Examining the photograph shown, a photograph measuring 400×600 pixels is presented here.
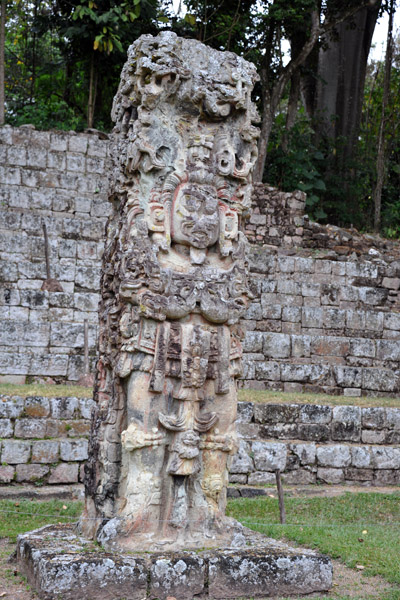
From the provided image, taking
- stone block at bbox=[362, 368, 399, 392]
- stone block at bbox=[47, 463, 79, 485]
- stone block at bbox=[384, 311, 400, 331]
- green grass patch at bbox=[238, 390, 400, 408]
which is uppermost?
stone block at bbox=[384, 311, 400, 331]

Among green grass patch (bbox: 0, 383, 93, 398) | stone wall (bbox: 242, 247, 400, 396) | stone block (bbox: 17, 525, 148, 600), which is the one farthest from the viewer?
stone wall (bbox: 242, 247, 400, 396)

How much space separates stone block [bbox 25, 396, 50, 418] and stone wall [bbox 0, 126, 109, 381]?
65.8 inches

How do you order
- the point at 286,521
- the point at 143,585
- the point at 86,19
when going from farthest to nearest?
the point at 86,19
the point at 286,521
the point at 143,585

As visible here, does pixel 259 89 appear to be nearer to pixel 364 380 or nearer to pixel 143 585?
pixel 364 380

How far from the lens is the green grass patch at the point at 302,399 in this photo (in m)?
9.73

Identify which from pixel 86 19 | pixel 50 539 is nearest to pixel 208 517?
pixel 50 539

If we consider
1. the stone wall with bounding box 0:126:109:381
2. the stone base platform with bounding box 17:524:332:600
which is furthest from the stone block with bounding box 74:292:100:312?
the stone base platform with bounding box 17:524:332:600

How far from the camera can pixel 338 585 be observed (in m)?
5.29

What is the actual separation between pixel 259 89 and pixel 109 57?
3.76m

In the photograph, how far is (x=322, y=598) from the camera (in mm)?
4820

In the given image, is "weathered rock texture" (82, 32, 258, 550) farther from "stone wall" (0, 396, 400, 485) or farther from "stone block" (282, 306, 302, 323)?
"stone block" (282, 306, 302, 323)

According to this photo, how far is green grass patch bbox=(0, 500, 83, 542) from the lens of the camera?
6.65 m

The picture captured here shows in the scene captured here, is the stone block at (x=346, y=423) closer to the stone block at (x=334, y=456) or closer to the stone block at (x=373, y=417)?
the stone block at (x=373, y=417)

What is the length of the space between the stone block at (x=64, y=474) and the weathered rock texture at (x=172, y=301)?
283 cm
